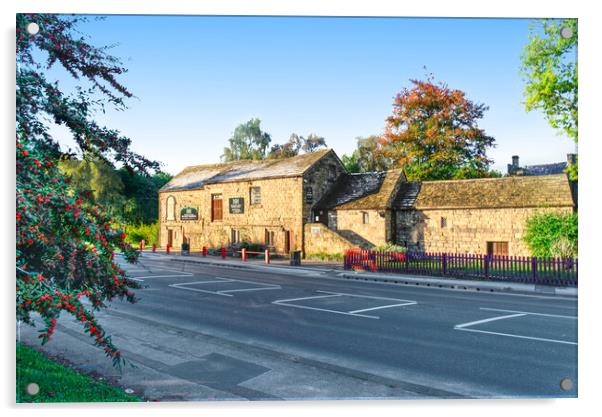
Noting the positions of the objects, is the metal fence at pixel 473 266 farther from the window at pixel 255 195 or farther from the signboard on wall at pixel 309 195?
the window at pixel 255 195

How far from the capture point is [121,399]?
19.2 ft

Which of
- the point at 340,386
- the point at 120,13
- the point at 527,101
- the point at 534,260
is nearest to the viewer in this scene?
the point at 340,386

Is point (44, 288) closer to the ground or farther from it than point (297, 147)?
closer to the ground

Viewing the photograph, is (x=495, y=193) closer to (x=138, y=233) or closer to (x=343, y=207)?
(x=343, y=207)

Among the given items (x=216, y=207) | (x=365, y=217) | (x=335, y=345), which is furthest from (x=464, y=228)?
(x=335, y=345)

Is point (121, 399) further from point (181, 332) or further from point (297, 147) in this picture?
point (297, 147)

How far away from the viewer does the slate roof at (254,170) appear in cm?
Answer: 2715

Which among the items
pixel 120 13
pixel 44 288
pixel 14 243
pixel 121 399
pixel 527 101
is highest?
pixel 120 13

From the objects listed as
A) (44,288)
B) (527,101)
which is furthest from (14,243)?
(527,101)

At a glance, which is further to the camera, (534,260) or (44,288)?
(534,260)

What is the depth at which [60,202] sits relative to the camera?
5113 millimetres

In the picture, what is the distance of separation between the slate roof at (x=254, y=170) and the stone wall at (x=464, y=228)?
19.7ft

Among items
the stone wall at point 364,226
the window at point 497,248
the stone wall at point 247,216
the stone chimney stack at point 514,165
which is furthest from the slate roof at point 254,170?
the window at point 497,248

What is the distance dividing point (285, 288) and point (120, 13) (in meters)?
9.75
